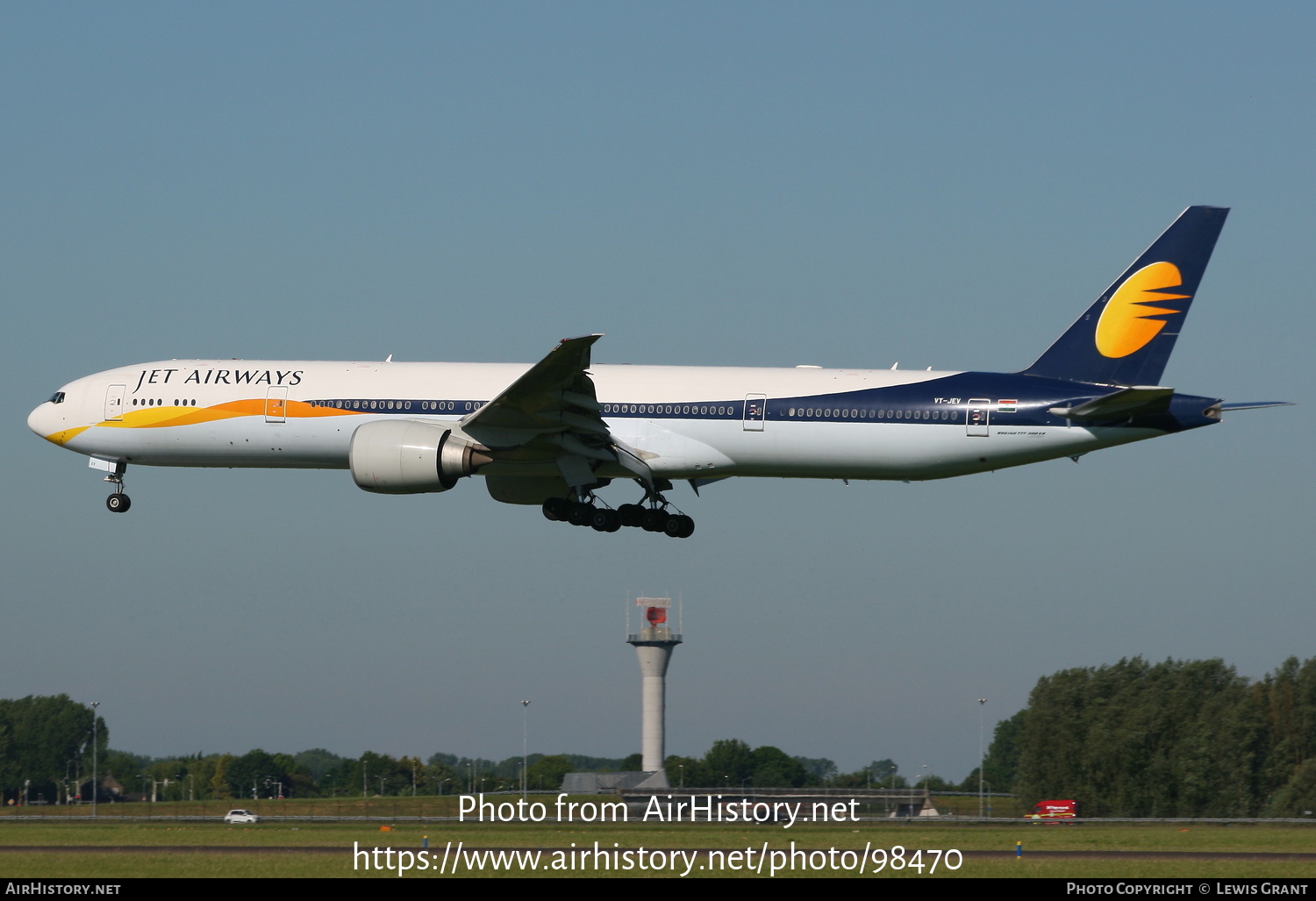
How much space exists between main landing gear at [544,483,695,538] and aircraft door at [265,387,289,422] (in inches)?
304

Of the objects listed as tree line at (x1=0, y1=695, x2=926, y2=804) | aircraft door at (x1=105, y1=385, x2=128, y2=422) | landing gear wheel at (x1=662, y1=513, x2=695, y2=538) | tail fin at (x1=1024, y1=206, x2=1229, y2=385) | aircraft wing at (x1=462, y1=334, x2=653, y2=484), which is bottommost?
tree line at (x1=0, y1=695, x2=926, y2=804)

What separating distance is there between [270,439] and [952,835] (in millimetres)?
22003

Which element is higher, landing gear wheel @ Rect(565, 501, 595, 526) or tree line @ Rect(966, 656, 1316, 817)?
landing gear wheel @ Rect(565, 501, 595, 526)

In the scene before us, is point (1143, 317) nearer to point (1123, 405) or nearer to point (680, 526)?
point (1123, 405)

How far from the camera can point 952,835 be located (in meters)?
41.9

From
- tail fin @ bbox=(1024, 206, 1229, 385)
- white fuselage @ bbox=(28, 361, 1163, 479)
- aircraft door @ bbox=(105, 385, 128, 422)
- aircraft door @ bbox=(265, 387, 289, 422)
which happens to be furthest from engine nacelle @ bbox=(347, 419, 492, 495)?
tail fin @ bbox=(1024, 206, 1229, 385)

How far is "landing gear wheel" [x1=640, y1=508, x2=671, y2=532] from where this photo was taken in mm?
43000

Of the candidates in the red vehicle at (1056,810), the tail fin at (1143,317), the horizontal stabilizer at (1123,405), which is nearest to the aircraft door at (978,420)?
the horizontal stabilizer at (1123,405)

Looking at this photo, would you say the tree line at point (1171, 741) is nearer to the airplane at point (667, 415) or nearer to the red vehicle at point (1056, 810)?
the red vehicle at point (1056, 810)

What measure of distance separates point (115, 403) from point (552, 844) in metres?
18.9

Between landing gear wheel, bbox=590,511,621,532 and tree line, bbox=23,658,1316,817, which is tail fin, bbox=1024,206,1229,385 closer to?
landing gear wheel, bbox=590,511,621,532

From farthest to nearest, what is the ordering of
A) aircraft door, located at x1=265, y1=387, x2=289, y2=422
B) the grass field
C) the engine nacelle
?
aircraft door, located at x1=265, y1=387, x2=289, y2=422 → the engine nacelle → the grass field
